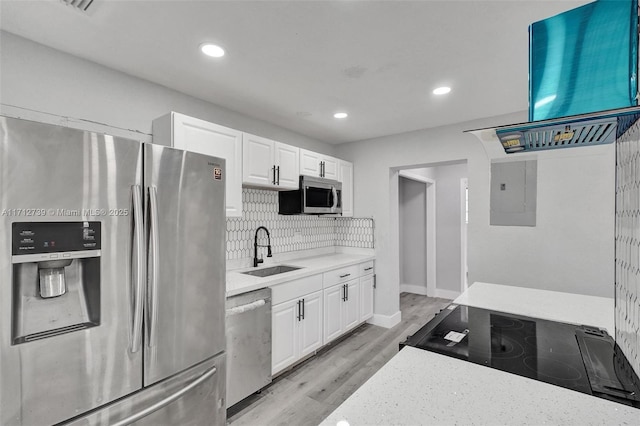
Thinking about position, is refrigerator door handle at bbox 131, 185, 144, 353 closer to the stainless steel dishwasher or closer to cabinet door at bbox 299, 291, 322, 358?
the stainless steel dishwasher

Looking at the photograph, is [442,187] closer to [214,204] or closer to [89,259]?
[214,204]

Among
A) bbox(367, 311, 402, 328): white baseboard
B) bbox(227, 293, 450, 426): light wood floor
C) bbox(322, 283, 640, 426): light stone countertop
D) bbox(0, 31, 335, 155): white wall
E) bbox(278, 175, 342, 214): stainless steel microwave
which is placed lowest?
bbox(227, 293, 450, 426): light wood floor

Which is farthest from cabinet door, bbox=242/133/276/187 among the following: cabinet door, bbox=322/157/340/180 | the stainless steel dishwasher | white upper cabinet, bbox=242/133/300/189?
the stainless steel dishwasher

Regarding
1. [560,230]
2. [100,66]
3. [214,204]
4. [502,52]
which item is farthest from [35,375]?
[560,230]

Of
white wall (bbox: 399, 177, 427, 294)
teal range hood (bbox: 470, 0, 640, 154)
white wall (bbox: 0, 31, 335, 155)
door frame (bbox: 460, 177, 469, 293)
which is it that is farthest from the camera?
white wall (bbox: 399, 177, 427, 294)

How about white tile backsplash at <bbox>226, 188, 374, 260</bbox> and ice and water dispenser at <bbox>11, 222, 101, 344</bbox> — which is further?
white tile backsplash at <bbox>226, 188, 374, 260</bbox>

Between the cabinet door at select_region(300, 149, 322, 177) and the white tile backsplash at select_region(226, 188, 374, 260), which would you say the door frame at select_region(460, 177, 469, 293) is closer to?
the white tile backsplash at select_region(226, 188, 374, 260)

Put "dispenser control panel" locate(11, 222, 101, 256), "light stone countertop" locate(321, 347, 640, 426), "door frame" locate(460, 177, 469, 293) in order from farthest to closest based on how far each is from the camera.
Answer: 1. "door frame" locate(460, 177, 469, 293)
2. "dispenser control panel" locate(11, 222, 101, 256)
3. "light stone countertop" locate(321, 347, 640, 426)

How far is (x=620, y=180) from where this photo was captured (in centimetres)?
113

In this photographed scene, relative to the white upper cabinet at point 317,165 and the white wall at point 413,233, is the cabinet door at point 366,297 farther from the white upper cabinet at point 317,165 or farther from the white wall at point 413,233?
the white wall at point 413,233

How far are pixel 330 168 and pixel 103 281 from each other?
2812 millimetres

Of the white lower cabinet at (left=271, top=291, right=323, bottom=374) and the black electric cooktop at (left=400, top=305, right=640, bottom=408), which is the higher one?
the black electric cooktop at (left=400, top=305, right=640, bottom=408)

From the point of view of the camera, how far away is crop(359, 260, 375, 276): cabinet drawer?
3.72 m

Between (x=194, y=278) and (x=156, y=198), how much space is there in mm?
483
